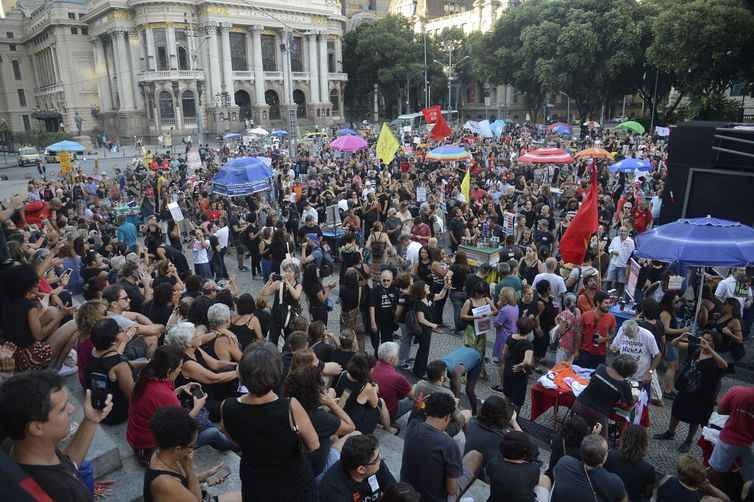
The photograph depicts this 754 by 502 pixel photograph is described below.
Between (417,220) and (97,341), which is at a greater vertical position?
(97,341)

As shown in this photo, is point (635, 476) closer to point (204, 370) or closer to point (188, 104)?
point (204, 370)

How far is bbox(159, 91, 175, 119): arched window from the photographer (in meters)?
57.7

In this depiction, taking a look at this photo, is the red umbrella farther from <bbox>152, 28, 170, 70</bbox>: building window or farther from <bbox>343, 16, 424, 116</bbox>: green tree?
<bbox>343, 16, 424, 116</bbox>: green tree

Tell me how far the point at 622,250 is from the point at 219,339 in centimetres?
800

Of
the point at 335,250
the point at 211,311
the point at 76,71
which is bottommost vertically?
the point at 335,250

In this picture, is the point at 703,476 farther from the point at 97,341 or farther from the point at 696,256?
the point at 97,341

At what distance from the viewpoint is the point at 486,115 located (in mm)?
74125

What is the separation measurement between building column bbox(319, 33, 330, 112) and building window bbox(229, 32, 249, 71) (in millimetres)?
9466

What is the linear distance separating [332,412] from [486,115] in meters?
74.3

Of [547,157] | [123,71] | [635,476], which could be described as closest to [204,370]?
[635,476]

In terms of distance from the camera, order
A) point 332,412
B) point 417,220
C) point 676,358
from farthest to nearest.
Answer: point 417,220 < point 676,358 < point 332,412

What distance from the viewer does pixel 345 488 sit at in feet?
11.2

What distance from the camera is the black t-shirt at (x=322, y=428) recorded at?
393 cm

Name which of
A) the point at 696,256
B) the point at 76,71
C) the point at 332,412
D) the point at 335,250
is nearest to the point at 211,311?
the point at 332,412
